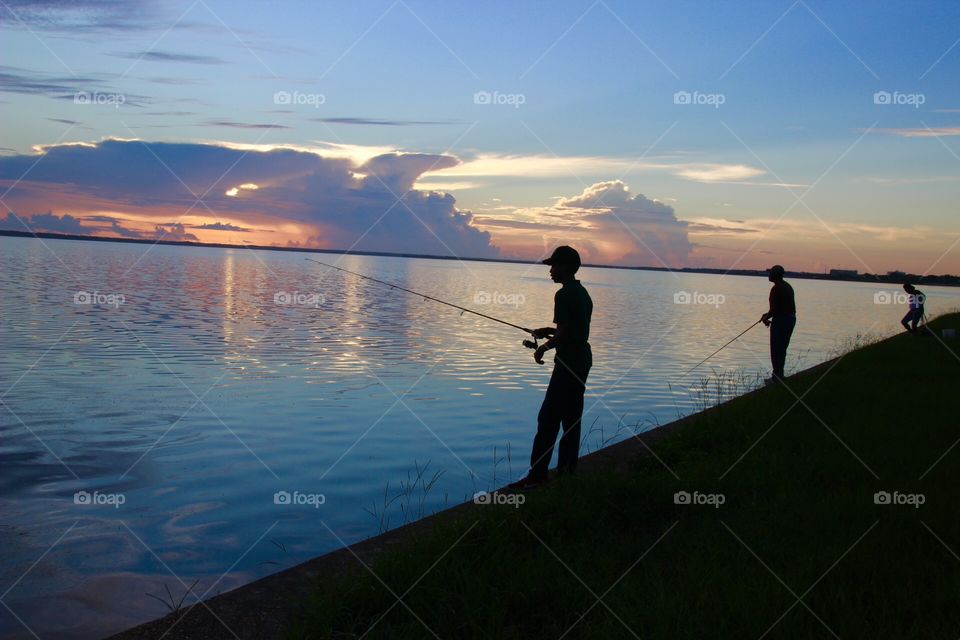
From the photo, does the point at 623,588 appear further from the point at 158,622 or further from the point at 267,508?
the point at 267,508

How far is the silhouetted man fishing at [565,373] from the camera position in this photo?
23.3ft

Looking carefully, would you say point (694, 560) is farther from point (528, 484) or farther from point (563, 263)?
point (563, 263)

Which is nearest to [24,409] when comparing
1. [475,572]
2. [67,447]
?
[67,447]

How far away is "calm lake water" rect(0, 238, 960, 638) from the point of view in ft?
20.4

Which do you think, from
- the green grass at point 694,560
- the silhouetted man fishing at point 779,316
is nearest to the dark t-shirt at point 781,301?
the silhouetted man fishing at point 779,316

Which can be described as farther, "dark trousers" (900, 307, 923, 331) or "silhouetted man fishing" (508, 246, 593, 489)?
"dark trousers" (900, 307, 923, 331)

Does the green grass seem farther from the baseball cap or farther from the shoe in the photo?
the baseball cap

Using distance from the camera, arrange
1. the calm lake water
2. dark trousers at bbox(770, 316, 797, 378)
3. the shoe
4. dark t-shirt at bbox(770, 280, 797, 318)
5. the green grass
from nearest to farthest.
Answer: the green grass, the calm lake water, the shoe, dark t-shirt at bbox(770, 280, 797, 318), dark trousers at bbox(770, 316, 797, 378)

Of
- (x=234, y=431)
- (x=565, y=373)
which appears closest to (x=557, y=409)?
(x=565, y=373)

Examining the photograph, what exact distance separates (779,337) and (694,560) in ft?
29.6

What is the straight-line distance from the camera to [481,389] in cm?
1465

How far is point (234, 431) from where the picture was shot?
34.4 ft

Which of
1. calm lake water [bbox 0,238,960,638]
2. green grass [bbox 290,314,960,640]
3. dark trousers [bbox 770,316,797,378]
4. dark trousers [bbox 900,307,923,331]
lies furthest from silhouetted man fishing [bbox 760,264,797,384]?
dark trousers [bbox 900,307,923,331]

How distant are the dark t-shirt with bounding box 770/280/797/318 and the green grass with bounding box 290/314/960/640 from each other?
5.10 meters
